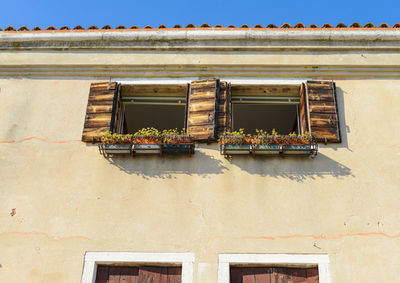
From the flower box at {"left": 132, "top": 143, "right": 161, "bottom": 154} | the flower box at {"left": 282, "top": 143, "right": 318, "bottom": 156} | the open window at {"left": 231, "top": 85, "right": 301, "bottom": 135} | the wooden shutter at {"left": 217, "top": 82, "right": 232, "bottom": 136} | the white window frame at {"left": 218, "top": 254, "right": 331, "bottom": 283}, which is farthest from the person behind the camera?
the open window at {"left": 231, "top": 85, "right": 301, "bottom": 135}

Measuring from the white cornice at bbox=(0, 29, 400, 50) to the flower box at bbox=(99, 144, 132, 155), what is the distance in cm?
226

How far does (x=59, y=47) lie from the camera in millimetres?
8352

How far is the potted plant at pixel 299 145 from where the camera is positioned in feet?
22.7

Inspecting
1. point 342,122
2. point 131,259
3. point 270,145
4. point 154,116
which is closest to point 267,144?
point 270,145

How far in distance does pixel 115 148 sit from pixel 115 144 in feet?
0.23

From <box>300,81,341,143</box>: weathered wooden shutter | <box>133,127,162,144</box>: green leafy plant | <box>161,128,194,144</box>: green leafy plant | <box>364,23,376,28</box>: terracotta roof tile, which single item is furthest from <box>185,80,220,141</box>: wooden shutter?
<box>364,23,376,28</box>: terracotta roof tile

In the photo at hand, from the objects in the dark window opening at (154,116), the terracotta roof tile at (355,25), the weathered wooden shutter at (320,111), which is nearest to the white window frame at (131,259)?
the weathered wooden shutter at (320,111)

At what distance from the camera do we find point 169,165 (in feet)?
23.4

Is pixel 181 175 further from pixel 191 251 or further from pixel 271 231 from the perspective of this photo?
pixel 271 231

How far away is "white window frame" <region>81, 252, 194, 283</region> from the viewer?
629 cm

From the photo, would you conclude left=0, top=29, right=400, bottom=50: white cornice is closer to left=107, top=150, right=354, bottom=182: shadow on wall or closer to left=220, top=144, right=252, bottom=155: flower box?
left=220, top=144, right=252, bottom=155: flower box

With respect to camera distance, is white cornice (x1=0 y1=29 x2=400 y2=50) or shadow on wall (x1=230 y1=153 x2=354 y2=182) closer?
shadow on wall (x1=230 y1=153 x2=354 y2=182)

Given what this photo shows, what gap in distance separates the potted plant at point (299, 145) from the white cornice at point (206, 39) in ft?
6.82

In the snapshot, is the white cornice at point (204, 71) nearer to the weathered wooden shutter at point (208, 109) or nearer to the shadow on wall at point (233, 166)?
the weathered wooden shutter at point (208, 109)
